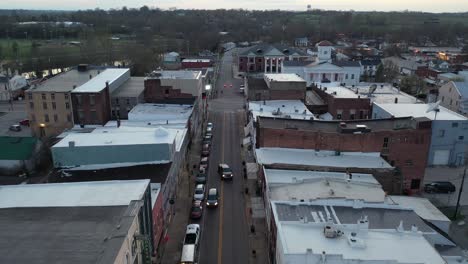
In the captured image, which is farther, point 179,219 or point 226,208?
point 226,208

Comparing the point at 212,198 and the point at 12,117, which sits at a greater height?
the point at 212,198


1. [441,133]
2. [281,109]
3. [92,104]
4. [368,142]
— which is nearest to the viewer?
[368,142]

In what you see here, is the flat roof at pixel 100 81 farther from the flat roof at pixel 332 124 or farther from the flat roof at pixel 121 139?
the flat roof at pixel 332 124

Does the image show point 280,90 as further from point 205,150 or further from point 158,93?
point 158,93

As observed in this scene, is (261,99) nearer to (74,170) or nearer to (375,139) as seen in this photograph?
(375,139)

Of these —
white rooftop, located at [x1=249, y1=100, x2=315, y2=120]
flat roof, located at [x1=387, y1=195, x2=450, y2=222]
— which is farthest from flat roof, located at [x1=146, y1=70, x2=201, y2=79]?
flat roof, located at [x1=387, y1=195, x2=450, y2=222]

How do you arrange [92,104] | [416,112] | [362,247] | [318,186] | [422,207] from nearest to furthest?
[362,247] < [318,186] < [422,207] < [416,112] < [92,104]

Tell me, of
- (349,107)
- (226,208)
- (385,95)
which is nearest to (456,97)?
(385,95)
